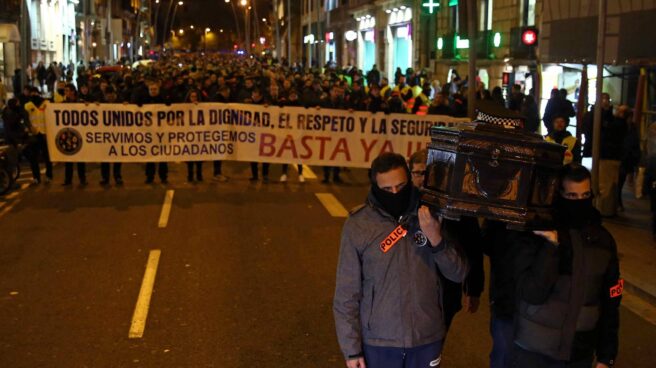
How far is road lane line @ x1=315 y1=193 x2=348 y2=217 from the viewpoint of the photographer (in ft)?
43.9

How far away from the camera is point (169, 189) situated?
50.7 feet

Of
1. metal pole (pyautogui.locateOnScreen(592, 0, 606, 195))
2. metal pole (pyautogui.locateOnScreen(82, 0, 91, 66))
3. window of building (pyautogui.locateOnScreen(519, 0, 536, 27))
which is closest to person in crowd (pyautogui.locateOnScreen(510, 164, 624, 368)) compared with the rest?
metal pole (pyautogui.locateOnScreen(592, 0, 606, 195))

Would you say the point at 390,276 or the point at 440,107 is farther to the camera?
the point at 440,107

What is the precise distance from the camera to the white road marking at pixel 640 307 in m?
8.27

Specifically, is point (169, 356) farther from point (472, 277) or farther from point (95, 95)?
point (95, 95)

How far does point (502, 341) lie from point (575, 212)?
0.94 metres

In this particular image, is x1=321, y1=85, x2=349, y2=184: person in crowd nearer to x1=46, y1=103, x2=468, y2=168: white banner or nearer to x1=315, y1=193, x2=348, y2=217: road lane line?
x1=46, y1=103, x2=468, y2=168: white banner

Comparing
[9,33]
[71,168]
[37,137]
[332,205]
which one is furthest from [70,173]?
[9,33]

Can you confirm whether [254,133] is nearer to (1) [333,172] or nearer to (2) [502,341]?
(1) [333,172]

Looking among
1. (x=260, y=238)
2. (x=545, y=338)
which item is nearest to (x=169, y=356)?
(x=545, y=338)

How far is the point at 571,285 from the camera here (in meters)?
4.10

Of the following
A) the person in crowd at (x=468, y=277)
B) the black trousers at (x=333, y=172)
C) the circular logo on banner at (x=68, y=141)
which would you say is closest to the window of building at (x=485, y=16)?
the black trousers at (x=333, y=172)

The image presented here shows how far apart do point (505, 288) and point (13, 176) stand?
1283 cm

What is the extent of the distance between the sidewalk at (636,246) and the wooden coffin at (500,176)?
5.43 metres
